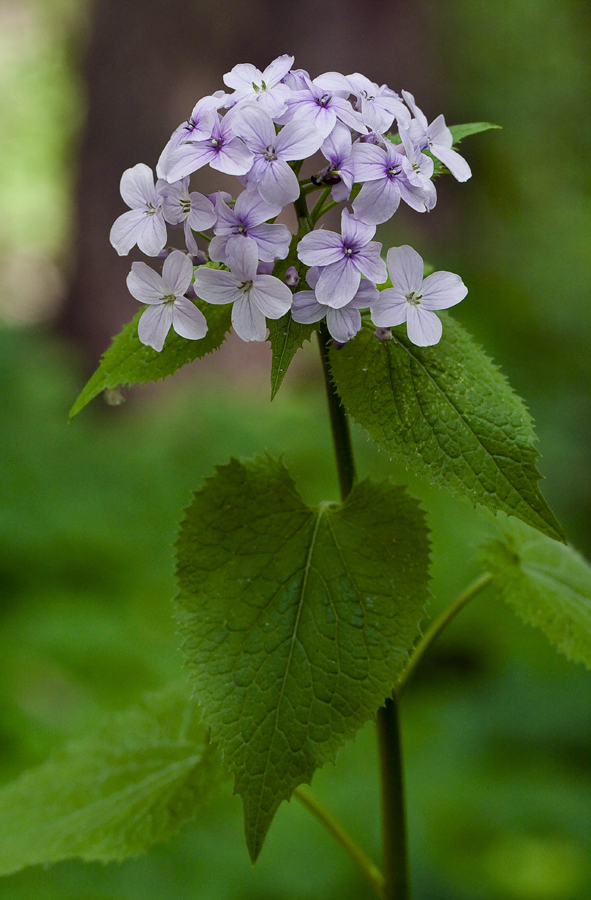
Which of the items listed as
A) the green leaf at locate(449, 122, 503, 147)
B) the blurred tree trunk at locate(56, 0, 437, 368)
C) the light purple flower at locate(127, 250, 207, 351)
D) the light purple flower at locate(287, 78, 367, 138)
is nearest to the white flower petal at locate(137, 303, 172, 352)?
the light purple flower at locate(127, 250, 207, 351)

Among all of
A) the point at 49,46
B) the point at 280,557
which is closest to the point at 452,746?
→ the point at 280,557

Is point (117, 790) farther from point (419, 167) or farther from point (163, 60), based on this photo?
point (163, 60)

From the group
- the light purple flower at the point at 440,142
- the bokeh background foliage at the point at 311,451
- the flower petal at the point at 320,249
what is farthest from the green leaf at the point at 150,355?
the bokeh background foliage at the point at 311,451

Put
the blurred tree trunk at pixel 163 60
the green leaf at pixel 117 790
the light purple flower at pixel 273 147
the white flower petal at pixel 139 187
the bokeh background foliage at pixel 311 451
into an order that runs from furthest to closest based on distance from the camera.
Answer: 1. the blurred tree trunk at pixel 163 60
2. the bokeh background foliage at pixel 311 451
3. the green leaf at pixel 117 790
4. the white flower petal at pixel 139 187
5. the light purple flower at pixel 273 147

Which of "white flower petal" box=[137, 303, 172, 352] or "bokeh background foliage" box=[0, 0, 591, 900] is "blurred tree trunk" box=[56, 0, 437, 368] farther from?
"white flower petal" box=[137, 303, 172, 352]

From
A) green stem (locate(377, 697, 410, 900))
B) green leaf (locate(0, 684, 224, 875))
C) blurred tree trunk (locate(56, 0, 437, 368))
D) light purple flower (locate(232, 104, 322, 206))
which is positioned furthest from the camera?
blurred tree trunk (locate(56, 0, 437, 368))

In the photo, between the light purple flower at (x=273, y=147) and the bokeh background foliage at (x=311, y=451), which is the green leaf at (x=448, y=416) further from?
the bokeh background foliage at (x=311, y=451)
